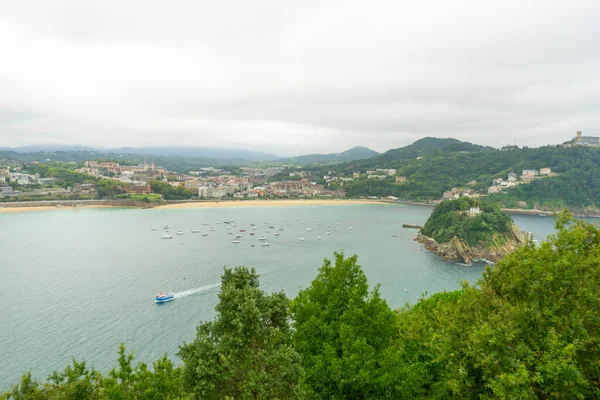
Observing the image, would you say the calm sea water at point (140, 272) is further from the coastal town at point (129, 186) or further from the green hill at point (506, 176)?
the coastal town at point (129, 186)

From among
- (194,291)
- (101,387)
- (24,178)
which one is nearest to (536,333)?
(101,387)

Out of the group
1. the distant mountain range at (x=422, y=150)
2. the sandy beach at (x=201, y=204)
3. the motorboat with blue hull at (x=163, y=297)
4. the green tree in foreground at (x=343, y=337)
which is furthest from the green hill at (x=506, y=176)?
the green tree in foreground at (x=343, y=337)

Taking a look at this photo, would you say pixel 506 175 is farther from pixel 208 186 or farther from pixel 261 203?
pixel 208 186

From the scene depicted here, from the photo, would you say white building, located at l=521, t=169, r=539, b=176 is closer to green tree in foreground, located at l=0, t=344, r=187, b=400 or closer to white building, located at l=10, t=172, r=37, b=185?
green tree in foreground, located at l=0, t=344, r=187, b=400

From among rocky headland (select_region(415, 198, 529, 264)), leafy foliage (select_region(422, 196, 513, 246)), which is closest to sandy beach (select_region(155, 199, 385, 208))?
leafy foliage (select_region(422, 196, 513, 246))

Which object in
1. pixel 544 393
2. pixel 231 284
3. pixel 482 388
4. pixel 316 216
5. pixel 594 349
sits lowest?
pixel 316 216

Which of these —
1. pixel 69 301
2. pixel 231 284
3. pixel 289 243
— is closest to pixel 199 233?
pixel 289 243

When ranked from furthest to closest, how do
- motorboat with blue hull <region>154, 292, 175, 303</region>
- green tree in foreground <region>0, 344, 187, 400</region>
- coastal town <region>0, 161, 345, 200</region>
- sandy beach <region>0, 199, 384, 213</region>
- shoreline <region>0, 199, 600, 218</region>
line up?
1. coastal town <region>0, 161, 345, 200</region>
2. shoreline <region>0, 199, 600, 218</region>
3. sandy beach <region>0, 199, 384, 213</region>
4. motorboat with blue hull <region>154, 292, 175, 303</region>
5. green tree in foreground <region>0, 344, 187, 400</region>

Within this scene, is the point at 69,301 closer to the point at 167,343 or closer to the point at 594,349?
the point at 167,343
